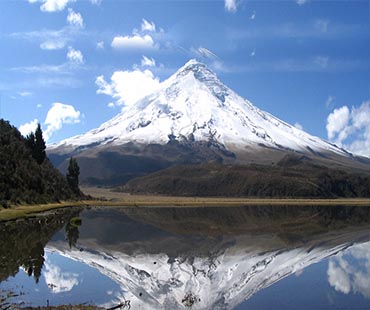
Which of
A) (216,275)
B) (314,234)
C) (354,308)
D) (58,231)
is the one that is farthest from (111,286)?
(314,234)

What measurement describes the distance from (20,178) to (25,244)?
1727 inches

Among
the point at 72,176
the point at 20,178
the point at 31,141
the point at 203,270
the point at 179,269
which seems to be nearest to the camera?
the point at 203,270

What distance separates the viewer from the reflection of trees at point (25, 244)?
3434 cm

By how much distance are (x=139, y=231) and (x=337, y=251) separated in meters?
29.0

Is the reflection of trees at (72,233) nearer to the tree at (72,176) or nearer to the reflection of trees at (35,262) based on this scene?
the reflection of trees at (35,262)

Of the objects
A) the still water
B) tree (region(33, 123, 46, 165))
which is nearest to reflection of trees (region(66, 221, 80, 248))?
the still water

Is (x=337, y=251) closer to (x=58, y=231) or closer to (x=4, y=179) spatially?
(x=58, y=231)

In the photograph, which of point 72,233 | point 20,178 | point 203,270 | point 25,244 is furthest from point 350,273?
point 20,178

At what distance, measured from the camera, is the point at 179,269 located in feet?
131

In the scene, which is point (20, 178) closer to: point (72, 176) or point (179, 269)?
point (179, 269)

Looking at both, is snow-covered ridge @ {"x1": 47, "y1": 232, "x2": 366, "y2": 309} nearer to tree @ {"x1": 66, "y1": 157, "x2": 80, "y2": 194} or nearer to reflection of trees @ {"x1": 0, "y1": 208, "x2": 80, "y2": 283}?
reflection of trees @ {"x1": 0, "y1": 208, "x2": 80, "y2": 283}

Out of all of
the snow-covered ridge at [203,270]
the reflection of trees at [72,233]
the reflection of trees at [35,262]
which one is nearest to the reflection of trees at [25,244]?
the reflection of trees at [35,262]

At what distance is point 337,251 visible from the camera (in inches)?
2142

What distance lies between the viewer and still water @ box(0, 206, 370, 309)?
28438 mm
